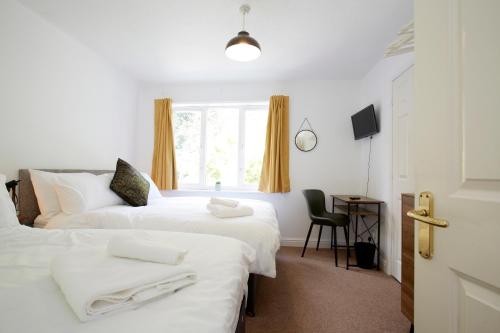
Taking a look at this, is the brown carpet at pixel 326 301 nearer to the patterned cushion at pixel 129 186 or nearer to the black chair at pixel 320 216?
the black chair at pixel 320 216

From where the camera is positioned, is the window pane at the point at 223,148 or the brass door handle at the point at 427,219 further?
the window pane at the point at 223,148

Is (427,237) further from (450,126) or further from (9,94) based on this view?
(9,94)

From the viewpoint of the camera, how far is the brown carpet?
5.54 feet

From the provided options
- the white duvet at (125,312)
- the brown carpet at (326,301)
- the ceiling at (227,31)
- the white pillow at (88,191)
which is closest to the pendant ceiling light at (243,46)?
the ceiling at (227,31)

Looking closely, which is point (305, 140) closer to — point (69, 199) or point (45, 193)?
point (69, 199)

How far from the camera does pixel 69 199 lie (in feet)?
6.48

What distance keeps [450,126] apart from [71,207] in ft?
8.36

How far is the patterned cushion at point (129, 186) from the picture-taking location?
96.1 inches

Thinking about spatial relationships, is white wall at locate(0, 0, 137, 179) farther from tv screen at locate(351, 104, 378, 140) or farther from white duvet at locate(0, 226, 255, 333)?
tv screen at locate(351, 104, 378, 140)

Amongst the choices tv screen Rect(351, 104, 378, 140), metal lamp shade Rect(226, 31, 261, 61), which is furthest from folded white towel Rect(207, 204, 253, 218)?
tv screen Rect(351, 104, 378, 140)

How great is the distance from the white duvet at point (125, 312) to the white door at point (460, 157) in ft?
2.03

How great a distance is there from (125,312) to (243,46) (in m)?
2.07

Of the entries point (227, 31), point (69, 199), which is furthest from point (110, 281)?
point (227, 31)

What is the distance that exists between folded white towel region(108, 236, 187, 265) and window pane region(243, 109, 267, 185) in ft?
9.65
